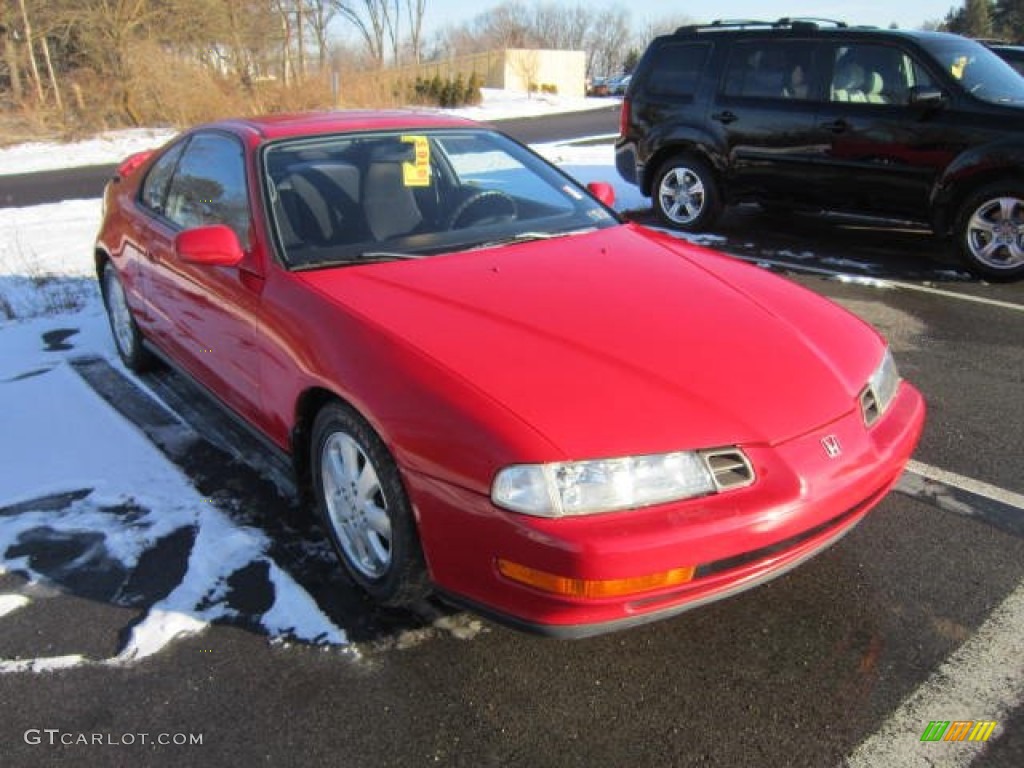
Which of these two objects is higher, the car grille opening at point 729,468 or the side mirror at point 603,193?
the side mirror at point 603,193

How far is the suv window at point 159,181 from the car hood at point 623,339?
70.6 inches

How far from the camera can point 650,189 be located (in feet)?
27.3

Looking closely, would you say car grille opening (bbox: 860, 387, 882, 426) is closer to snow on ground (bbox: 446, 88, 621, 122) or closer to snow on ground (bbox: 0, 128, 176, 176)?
snow on ground (bbox: 0, 128, 176, 176)

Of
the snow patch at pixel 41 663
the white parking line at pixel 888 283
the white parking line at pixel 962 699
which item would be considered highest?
the white parking line at pixel 962 699

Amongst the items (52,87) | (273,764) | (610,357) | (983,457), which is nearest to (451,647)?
(273,764)

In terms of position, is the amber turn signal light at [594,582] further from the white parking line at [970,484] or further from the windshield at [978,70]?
the windshield at [978,70]

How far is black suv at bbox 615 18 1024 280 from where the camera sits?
6184 mm

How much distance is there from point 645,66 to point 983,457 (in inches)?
232

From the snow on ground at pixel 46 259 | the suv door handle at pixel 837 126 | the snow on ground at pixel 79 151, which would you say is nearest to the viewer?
the snow on ground at pixel 46 259

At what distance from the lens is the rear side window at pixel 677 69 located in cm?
774

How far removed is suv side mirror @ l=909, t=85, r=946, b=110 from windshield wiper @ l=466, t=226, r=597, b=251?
429 centimetres

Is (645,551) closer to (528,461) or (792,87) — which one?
(528,461)

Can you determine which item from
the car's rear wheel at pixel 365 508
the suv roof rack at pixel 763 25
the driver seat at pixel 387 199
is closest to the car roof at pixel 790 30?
the suv roof rack at pixel 763 25
